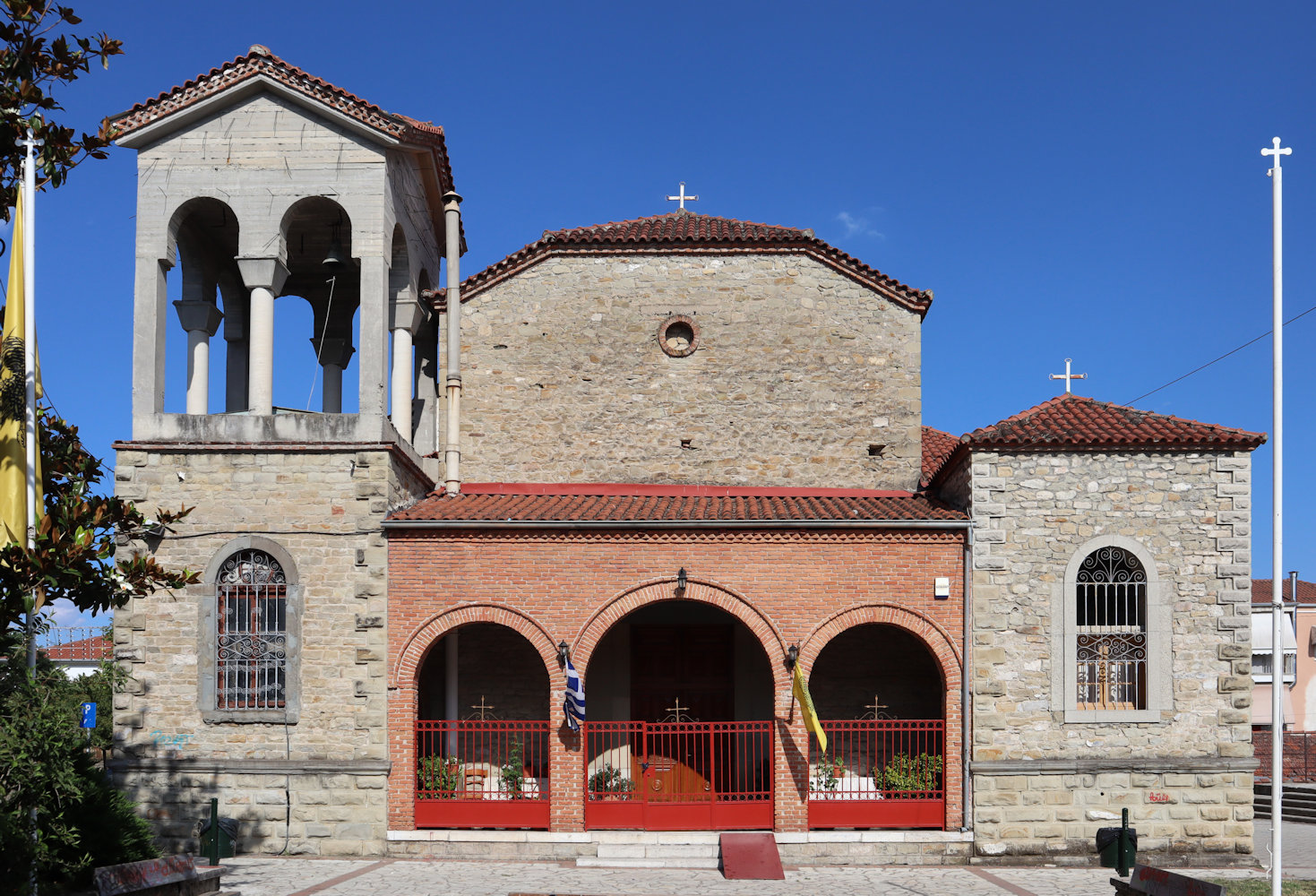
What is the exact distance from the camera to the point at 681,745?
1698 centimetres

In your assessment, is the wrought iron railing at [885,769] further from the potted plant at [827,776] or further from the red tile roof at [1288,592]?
the red tile roof at [1288,592]

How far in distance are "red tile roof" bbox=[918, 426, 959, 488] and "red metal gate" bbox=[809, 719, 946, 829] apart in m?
4.14

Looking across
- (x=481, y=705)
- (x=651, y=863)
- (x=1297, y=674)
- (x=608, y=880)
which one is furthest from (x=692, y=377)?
(x=1297, y=674)

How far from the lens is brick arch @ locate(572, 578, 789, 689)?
47.9ft

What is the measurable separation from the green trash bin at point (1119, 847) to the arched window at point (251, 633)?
10812 mm

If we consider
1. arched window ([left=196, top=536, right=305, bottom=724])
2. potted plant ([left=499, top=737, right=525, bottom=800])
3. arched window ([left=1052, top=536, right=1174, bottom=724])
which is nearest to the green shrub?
arched window ([left=1052, top=536, right=1174, bottom=724])

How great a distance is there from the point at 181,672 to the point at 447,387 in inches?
228

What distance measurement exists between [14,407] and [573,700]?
294 inches

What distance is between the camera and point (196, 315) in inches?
665

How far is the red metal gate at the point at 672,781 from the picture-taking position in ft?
47.5

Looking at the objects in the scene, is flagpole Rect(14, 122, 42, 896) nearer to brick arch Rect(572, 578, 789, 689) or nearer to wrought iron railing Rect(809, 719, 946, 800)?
brick arch Rect(572, 578, 789, 689)

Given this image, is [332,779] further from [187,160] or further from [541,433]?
[187,160]

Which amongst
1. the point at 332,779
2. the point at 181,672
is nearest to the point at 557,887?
the point at 332,779

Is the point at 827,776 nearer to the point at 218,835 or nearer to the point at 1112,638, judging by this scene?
the point at 1112,638
